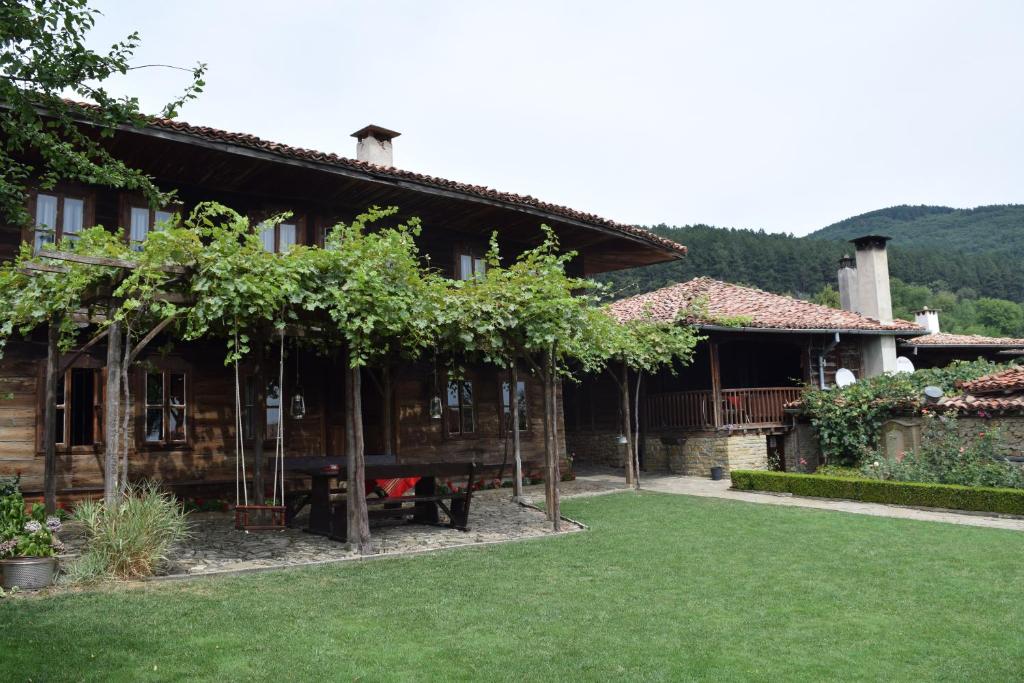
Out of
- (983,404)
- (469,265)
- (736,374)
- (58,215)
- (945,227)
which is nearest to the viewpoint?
(58,215)

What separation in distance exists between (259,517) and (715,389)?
12448mm

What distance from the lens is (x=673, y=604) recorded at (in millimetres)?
6711

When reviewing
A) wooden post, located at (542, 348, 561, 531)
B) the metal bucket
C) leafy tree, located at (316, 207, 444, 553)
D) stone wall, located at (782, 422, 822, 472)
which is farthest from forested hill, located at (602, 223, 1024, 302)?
the metal bucket

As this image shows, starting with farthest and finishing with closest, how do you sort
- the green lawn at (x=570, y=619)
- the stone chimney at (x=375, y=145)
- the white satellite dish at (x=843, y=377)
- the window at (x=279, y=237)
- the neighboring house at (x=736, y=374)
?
the white satellite dish at (x=843, y=377) → the neighboring house at (x=736, y=374) → the stone chimney at (x=375, y=145) → the window at (x=279, y=237) → the green lawn at (x=570, y=619)

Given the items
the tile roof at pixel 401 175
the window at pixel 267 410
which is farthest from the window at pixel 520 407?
the window at pixel 267 410

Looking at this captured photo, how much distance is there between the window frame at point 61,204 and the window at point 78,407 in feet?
6.20

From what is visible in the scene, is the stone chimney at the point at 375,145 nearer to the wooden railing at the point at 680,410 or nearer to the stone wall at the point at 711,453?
the wooden railing at the point at 680,410

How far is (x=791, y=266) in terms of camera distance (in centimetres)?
5512

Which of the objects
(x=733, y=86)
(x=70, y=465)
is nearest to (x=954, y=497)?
(x=733, y=86)

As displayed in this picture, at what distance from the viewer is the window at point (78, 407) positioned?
11.5 meters

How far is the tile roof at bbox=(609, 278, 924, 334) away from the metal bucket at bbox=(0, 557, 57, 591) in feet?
42.8

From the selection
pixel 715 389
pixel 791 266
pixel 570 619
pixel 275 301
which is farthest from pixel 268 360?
pixel 791 266

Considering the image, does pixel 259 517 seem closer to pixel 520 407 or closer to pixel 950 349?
pixel 520 407

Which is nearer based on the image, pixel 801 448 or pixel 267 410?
pixel 267 410
